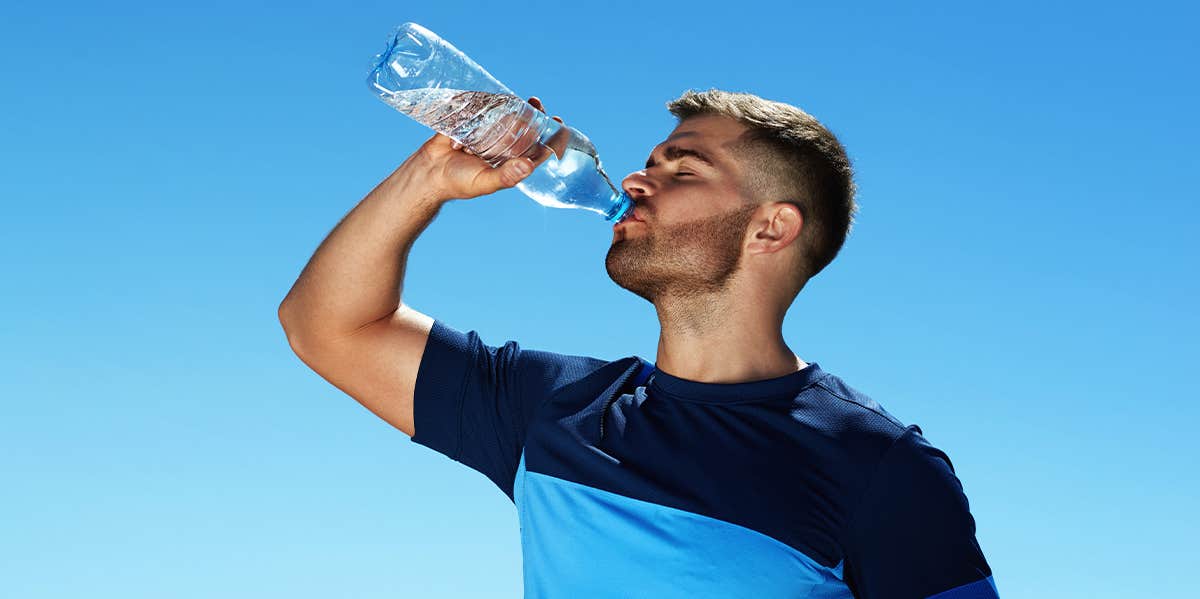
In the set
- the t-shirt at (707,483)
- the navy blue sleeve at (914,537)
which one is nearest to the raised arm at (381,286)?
the t-shirt at (707,483)

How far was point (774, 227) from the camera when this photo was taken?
3.24m

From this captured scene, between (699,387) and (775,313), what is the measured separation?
37cm

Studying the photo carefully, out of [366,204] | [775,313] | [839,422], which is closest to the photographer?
[839,422]

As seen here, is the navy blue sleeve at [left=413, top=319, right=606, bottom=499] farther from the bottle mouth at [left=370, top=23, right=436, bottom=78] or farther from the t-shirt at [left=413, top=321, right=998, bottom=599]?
the bottle mouth at [left=370, top=23, right=436, bottom=78]

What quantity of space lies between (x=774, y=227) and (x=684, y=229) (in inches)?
11.7

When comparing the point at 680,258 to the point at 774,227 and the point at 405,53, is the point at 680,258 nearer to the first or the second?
the point at 774,227

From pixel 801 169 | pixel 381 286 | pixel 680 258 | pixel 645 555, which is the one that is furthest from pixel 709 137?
pixel 645 555

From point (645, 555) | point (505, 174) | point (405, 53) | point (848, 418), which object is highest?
point (405, 53)

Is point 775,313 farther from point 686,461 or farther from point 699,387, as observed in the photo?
point 686,461

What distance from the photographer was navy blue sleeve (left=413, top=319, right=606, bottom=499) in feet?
10.5

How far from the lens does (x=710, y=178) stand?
3.26 meters

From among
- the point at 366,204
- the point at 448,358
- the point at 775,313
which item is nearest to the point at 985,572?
the point at 775,313

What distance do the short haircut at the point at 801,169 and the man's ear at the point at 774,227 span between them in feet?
0.10

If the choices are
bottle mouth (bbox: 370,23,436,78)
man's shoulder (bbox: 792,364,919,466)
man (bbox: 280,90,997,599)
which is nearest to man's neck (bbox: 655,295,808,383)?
man (bbox: 280,90,997,599)
